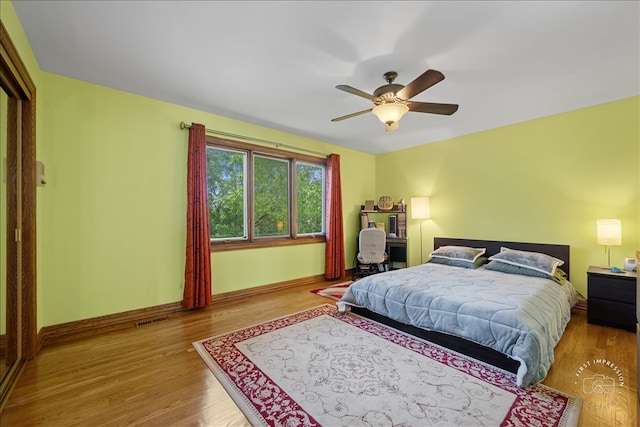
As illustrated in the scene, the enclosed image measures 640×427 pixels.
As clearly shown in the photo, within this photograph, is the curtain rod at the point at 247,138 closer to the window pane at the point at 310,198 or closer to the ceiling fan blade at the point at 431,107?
the window pane at the point at 310,198

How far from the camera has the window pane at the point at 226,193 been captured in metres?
3.86

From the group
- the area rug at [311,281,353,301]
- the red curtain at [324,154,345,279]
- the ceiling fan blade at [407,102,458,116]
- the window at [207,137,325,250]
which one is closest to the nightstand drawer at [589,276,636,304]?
the ceiling fan blade at [407,102,458,116]

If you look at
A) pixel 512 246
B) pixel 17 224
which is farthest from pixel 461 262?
pixel 17 224

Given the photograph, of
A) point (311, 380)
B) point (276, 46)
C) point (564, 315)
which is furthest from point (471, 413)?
point (276, 46)

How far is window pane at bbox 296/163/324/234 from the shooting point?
4.93 meters

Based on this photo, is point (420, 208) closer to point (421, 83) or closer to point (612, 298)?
point (612, 298)

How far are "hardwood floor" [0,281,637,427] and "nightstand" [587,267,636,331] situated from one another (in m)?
0.11

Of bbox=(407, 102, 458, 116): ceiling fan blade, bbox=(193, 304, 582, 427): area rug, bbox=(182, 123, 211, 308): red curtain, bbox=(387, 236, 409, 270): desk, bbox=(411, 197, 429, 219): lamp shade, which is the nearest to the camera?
bbox=(193, 304, 582, 427): area rug

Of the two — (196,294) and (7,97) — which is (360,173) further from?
(7,97)

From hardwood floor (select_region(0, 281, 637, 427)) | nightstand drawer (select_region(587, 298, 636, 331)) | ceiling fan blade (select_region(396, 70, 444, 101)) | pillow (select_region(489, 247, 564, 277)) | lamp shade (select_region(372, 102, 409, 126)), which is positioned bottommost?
hardwood floor (select_region(0, 281, 637, 427))

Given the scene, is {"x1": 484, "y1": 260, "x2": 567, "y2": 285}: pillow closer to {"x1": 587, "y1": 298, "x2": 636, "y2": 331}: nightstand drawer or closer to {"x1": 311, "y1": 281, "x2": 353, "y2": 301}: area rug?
{"x1": 587, "y1": 298, "x2": 636, "y2": 331}: nightstand drawer

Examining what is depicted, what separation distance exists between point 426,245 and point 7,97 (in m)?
5.52

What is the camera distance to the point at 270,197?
14.8ft

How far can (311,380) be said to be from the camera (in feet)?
6.52
